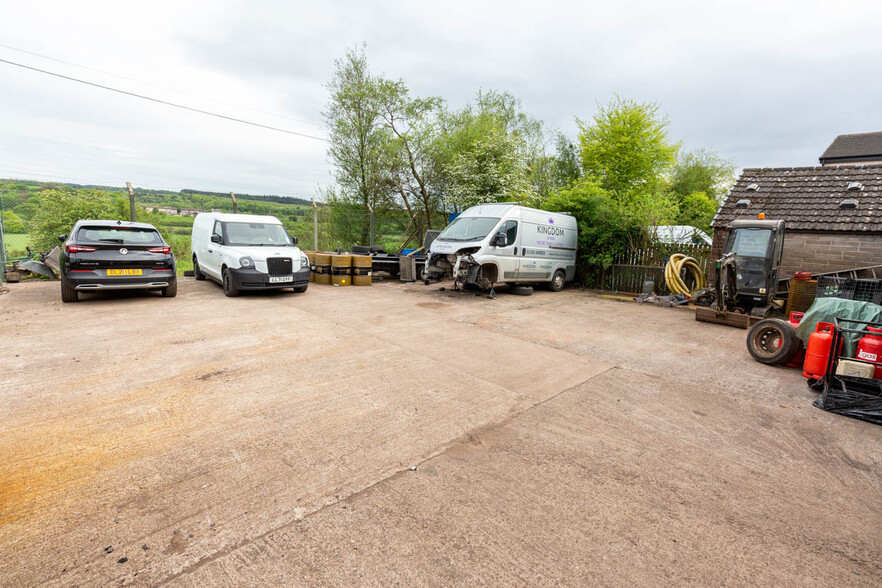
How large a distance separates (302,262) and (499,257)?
5.00 m

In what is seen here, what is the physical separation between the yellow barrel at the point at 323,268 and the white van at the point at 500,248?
3176 mm

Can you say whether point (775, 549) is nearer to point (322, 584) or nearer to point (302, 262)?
point (322, 584)

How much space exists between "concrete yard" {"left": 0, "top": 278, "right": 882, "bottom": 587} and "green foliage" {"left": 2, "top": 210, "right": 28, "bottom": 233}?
7118mm

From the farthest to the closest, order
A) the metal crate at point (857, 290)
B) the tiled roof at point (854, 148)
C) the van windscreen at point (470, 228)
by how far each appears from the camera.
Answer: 1. the tiled roof at point (854, 148)
2. the van windscreen at point (470, 228)
3. the metal crate at point (857, 290)

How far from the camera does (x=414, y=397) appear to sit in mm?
3932

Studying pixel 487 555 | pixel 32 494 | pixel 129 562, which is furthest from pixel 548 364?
pixel 32 494

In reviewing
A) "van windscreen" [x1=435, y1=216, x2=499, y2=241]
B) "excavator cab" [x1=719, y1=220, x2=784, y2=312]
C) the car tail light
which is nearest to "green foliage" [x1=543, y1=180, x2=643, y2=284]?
"excavator cab" [x1=719, y1=220, x2=784, y2=312]

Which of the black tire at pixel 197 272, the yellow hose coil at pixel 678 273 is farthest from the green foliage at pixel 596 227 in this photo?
the black tire at pixel 197 272

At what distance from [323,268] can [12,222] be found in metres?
7.90

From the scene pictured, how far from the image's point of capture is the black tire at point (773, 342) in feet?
17.4

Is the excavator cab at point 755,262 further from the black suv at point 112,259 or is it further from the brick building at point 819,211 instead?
the black suv at point 112,259

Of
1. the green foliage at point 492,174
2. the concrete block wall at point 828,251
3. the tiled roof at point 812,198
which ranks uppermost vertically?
the green foliage at point 492,174

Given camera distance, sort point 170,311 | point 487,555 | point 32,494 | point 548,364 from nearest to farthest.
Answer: point 487,555 → point 32,494 → point 548,364 → point 170,311

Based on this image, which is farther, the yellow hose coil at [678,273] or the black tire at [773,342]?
the yellow hose coil at [678,273]
